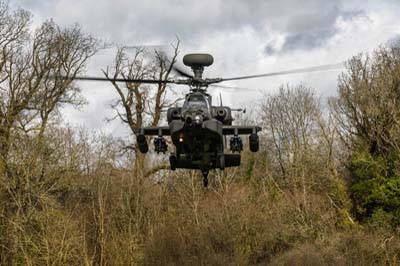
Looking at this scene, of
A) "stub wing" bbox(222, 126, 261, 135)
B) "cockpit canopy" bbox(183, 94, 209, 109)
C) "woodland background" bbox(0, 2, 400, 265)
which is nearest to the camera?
"cockpit canopy" bbox(183, 94, 209, 109)

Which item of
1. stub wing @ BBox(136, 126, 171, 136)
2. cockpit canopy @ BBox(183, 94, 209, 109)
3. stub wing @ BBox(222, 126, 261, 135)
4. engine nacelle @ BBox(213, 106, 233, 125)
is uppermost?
cockpit canopy @ BBox(183, 94, 209, 109)

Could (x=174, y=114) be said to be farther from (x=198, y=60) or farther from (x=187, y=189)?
(x=187, y=189)

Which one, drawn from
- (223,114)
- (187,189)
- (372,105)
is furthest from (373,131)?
(223,114)

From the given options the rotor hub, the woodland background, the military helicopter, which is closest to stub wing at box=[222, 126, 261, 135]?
the military helicopter

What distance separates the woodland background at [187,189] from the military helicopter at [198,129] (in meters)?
12.2

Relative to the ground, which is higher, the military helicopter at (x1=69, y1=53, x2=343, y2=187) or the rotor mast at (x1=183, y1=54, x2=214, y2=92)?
the rotor mast at (x1=183, y1=54, x2=214, y2=92)

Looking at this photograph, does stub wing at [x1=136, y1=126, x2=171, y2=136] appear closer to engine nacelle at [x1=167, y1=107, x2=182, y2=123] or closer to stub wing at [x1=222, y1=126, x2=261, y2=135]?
engine nacelle at [x1=167, y1=107, x2=182, y2=123]

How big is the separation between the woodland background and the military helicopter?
1220cm

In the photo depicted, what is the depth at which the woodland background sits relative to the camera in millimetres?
27500

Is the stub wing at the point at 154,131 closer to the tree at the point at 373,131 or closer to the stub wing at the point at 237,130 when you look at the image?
the stub wing at the point at 237,130

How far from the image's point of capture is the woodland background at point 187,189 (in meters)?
27.5

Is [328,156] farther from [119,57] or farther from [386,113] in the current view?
[119,57]

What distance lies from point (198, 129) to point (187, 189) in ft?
70.6

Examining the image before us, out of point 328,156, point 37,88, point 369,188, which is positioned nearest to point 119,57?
point 37,88
